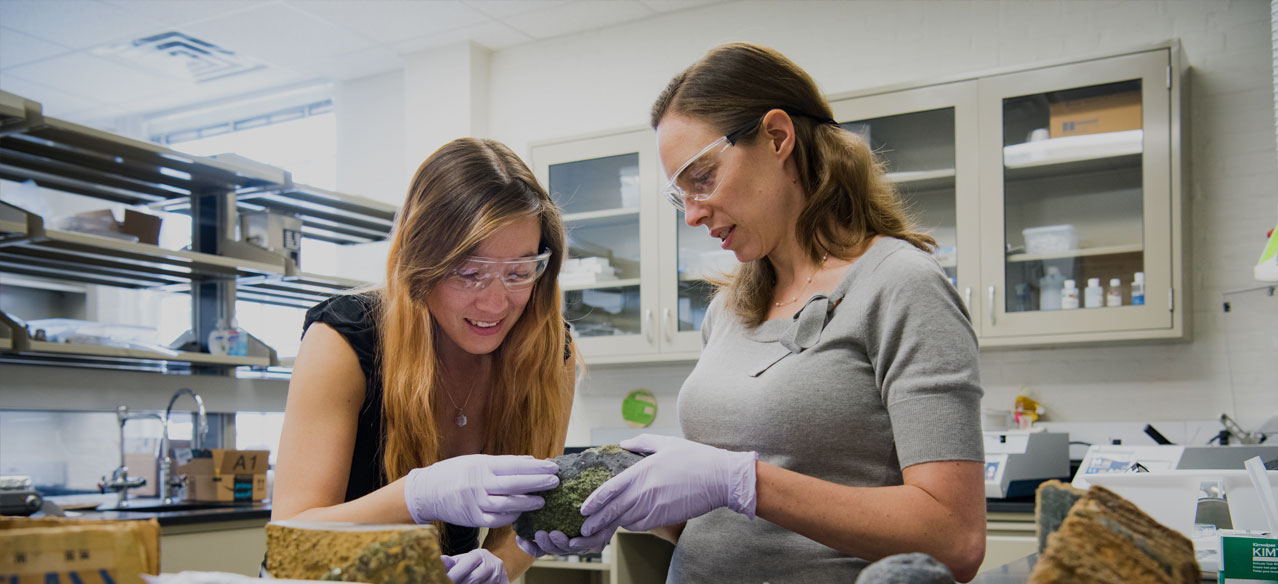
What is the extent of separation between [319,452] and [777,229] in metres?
0.70

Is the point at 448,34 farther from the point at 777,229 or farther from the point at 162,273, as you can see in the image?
the point at 777,229

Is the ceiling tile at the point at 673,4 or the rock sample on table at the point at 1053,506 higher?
the ceiling tile at the point at 673,4

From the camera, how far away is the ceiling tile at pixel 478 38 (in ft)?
13.9

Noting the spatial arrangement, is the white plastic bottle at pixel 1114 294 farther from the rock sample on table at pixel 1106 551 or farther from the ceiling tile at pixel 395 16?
the ceiling tile at pixel 395 16

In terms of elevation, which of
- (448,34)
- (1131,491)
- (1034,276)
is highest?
(448,34)

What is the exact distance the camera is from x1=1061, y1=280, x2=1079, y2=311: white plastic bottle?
9.71 feet

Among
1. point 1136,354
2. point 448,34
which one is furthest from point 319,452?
point 448,34

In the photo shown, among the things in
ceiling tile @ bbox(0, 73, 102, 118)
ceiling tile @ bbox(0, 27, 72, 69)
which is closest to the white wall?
ceiling tile @ bbox(0, 27, 72, 69)

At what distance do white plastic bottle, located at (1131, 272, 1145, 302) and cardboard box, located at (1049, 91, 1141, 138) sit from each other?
1.51 ft

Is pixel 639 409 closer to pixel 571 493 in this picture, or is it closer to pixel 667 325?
pixel 667 325

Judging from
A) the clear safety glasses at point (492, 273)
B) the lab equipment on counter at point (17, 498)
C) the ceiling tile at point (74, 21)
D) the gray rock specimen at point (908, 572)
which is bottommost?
the lab equipment on counter at point (17, 498)

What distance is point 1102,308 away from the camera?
9.52 ft

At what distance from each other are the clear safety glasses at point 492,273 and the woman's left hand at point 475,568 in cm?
39

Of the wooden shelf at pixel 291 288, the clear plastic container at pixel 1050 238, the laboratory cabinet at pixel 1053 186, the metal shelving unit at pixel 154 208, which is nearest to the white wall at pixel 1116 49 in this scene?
the laboratory cabinet at pixel 1053 186
